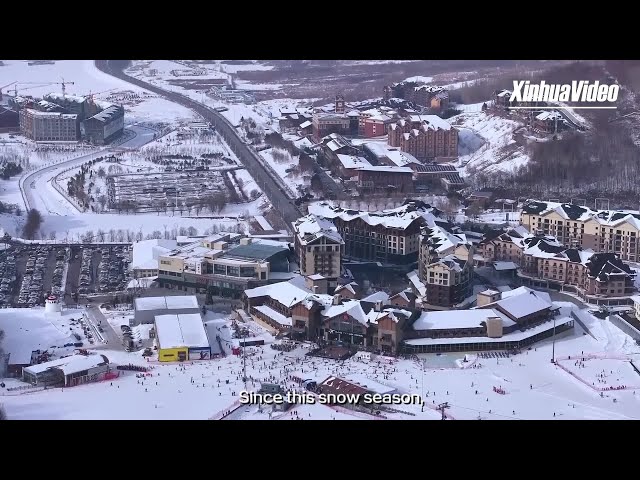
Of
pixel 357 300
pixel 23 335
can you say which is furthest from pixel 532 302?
pixel 23 335

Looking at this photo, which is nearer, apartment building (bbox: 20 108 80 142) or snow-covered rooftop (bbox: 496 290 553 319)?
snow-covered rooftop (bbox: 496 290 553 319)

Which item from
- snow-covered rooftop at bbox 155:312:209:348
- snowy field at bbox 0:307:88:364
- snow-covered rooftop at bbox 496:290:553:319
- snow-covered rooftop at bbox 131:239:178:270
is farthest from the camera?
snow-covered rooftop at bbox 131:239:178:270

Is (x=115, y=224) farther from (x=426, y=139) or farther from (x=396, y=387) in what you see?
(x=396, y=387)

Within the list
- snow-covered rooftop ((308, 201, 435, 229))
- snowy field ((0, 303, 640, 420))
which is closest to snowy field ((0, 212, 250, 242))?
snow-covered rooftop ((308, 201, 435, 229))

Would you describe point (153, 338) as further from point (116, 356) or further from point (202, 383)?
point (202, 383)

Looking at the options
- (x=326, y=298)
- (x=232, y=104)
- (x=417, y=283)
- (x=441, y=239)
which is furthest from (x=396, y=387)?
(x=232, y=104)

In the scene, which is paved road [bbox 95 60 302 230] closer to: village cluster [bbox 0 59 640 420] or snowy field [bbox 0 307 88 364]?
village cluster [bbox 0 59 640 420]
